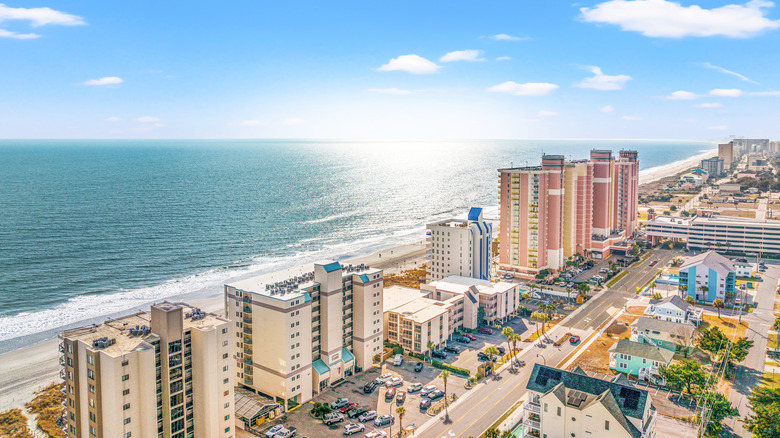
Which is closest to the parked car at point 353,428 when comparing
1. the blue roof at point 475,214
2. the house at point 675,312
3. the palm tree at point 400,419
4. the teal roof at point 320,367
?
the palm tree at point 400,419

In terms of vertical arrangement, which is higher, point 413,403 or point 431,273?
point 431,273

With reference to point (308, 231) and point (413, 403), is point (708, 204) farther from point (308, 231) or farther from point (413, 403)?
point (413, 403)

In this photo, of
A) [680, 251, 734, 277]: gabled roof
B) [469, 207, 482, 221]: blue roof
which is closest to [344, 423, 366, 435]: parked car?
[469, 207, 482, 221]: blue roof

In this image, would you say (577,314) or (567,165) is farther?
(567,165)

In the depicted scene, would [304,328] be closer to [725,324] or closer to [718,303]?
[725,324]

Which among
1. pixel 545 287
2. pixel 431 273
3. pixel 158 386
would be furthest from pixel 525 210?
pixel 158 386

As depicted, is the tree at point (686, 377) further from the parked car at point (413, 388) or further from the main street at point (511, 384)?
the parked car at point (413, 388)
